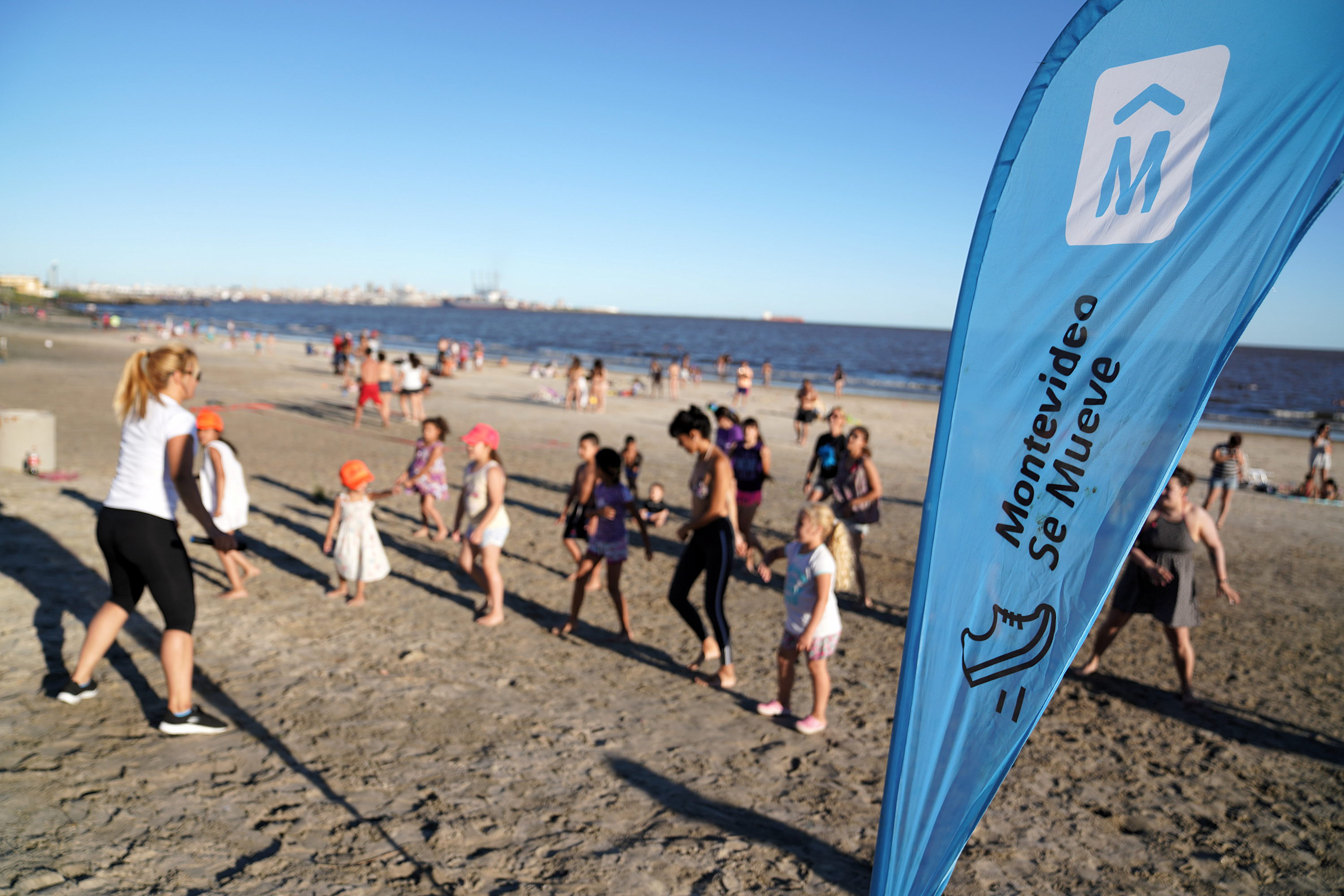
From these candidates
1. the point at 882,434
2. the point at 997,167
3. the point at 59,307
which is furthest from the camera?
the point at 59,307

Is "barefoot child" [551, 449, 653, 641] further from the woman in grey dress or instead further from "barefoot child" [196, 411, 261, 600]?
the woman in grey dress

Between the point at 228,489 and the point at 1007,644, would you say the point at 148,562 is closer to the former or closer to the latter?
the point at 228,489

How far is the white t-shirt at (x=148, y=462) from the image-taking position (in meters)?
4.18

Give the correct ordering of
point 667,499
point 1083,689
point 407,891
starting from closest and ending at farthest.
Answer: point 407,891, point 1083,689, point 667,499

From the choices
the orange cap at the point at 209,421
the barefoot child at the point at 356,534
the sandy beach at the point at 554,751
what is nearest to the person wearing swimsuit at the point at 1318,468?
the sandy beach at the point at 554,751

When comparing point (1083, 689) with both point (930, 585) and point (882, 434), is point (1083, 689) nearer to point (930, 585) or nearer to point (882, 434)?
point (930, 585)

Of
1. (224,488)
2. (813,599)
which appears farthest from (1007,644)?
(224,488)

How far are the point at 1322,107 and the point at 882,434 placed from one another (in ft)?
70.3

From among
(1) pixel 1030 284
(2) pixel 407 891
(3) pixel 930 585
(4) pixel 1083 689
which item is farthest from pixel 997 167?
(4) pixel 1083 689

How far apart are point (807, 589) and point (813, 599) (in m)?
0.07

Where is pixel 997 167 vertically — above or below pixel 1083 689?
above

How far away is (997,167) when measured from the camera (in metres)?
2.31

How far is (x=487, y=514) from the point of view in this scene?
6.50 m

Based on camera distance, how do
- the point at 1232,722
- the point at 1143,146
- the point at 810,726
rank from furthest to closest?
the point at 1232,722
the point at 810,726
the point at 1143,146
